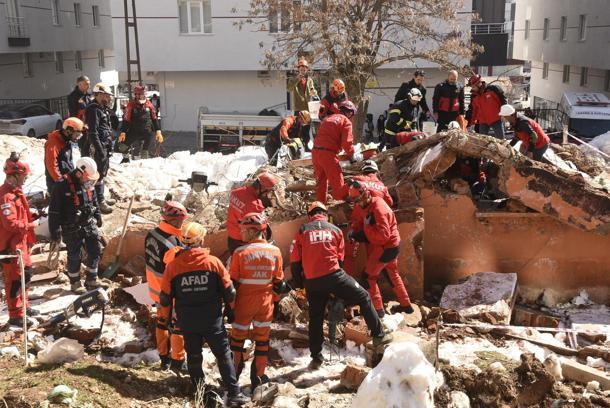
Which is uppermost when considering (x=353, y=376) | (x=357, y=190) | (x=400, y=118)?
(x=400, y=118)

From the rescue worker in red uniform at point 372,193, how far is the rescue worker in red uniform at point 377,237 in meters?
0.06

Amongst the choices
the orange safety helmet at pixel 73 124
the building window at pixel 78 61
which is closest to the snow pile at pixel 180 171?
the orange safety helmet at pixel 73 124

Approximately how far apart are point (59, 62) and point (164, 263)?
3043 cm

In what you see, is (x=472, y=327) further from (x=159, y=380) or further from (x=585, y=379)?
(x=159, y=380)

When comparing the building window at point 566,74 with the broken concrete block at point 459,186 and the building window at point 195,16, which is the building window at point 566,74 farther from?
the broken concrete block at point 459,186

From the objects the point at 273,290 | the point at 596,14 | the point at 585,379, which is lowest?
the point at 585,379

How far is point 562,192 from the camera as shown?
862 centimetres

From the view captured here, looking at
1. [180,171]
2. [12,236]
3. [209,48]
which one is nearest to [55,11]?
[209,48]

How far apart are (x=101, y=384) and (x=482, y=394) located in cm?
346

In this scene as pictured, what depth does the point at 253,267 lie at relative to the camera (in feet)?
20.4

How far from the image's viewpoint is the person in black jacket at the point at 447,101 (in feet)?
38.9

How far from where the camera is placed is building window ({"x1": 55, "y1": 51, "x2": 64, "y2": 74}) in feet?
110

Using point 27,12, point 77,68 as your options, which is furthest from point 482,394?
point 77,68

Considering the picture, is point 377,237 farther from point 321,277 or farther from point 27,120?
point 27,120
